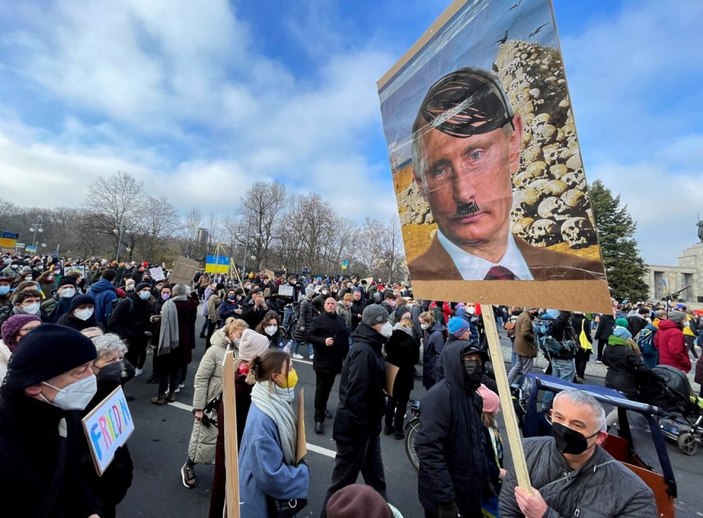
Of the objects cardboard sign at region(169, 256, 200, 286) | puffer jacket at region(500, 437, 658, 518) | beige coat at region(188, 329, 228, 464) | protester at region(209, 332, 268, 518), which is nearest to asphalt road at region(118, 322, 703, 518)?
beige coat at region(188, 329, 228, 464)

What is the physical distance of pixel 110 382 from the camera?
2.42 metres

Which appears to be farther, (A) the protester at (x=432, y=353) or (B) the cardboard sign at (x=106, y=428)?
(A) the protester at (x=432, y=353)

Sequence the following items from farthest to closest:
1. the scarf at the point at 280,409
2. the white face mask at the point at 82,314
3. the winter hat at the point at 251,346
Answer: the white face mask at the point at 82,314
the winter hat at the point at 251,346
the scarf at the point at 280,409

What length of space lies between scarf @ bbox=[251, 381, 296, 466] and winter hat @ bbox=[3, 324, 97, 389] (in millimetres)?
1082

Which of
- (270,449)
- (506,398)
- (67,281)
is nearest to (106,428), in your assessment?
(270,449)

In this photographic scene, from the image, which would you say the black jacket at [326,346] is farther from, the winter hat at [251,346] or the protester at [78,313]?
the protester at [78,313]

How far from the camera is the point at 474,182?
1578 millimetres

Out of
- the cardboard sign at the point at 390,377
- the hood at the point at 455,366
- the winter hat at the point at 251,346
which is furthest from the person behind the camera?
the cardboard sign at the point at 390,377

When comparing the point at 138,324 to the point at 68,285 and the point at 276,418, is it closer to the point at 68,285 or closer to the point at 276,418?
the point at 68,285

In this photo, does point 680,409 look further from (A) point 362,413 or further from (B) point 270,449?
(B) point 270,449

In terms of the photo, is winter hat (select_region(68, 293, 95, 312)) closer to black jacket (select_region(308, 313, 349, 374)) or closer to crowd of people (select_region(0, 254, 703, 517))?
crowd of people (select_region(0, 254, 703, 517))

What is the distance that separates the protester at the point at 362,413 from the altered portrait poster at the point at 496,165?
6.11 ft

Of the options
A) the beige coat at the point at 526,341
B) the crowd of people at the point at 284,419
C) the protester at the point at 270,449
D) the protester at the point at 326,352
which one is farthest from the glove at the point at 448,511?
the beige coat at the point at 526,341

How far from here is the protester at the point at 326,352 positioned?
5414mm
